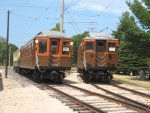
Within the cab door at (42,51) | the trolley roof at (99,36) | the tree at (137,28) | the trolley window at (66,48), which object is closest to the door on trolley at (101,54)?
the trolley roof at (99,36)

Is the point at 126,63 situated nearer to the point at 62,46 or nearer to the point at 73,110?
the point at 62,46

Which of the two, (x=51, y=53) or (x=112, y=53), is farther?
(x=112, y=53)

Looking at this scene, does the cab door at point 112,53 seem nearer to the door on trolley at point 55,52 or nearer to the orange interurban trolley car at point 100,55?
the orange interurban trolley car at point 100,55

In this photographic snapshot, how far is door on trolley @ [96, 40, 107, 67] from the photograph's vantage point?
2925 cm

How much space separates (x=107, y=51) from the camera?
29.2 meters

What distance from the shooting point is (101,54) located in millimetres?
29359

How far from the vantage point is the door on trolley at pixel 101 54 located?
29.2 m

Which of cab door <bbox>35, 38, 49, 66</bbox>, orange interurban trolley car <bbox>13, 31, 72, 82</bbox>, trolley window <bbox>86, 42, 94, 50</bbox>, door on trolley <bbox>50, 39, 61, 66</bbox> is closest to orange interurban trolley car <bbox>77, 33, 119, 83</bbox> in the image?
trolley window <bbox>86, 42, 94, 50</bbox>

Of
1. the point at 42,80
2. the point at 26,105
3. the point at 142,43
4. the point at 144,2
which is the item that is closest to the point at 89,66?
the point at 42,80

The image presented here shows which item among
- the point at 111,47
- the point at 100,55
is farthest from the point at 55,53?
the point at 111,47

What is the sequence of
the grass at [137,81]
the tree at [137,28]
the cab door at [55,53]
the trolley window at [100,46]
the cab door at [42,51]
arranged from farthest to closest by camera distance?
the tree at [137,28] < the trolley window at [100,46] < the grass at [137,81] < the cab door at [55,53] < the cab door at [42,51]

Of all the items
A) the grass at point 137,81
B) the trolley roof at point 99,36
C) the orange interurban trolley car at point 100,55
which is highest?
the trolley roof at point 99,36

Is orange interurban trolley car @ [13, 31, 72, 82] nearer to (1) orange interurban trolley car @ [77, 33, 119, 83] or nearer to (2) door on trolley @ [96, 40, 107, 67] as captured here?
(1) orange interurban trolley car @ [77, 33, 119, 83]

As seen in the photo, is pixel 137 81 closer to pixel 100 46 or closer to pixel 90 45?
pixel 100 46
